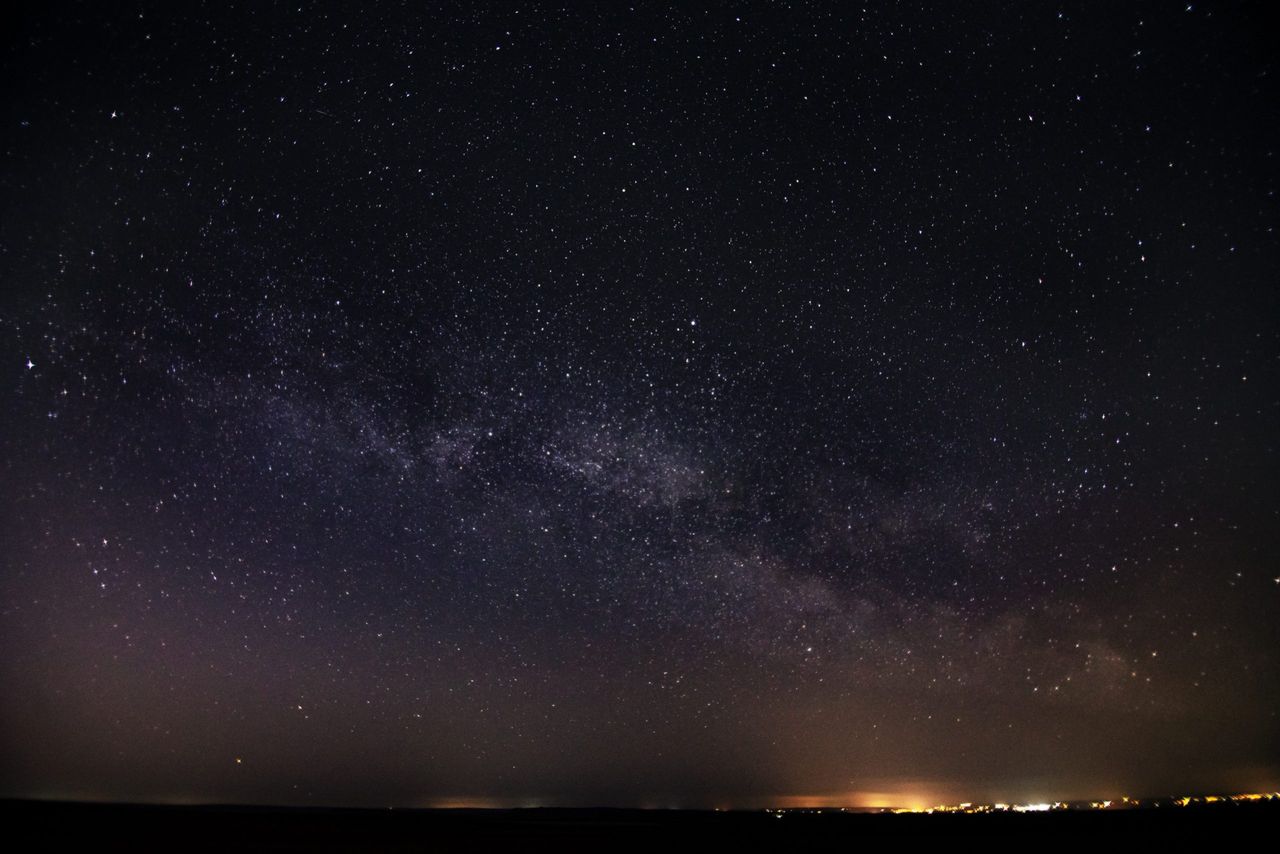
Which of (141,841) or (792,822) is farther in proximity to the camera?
(792,822)

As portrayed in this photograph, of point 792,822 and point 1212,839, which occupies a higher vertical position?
point 1212,839

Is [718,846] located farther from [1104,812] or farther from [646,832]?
[1104,812]

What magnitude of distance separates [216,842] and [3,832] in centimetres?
247

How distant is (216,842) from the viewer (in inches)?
267

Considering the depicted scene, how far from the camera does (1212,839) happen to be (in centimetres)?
580

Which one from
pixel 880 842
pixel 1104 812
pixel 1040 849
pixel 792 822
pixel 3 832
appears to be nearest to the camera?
pixel 1040 849

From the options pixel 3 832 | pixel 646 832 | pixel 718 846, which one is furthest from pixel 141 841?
pixel 718 846

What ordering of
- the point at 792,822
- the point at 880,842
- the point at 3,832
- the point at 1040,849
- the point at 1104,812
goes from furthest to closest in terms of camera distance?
the point at 792,822, the point at 1104,812, the point at 3,832, the point at 880,842, the point at 1040,849

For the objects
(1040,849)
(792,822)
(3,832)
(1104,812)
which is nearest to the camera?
(1040,849)

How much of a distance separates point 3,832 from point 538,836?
6190mm

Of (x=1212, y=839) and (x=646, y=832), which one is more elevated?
(x=1212, y=839)

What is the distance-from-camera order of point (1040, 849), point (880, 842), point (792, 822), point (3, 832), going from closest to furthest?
point (1040, 849) → point (880, 842) → point (3, 832) → point (792, 822)

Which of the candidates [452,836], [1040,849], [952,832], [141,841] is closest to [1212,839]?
[1040,849]

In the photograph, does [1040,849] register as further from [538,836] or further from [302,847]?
[302,847]
